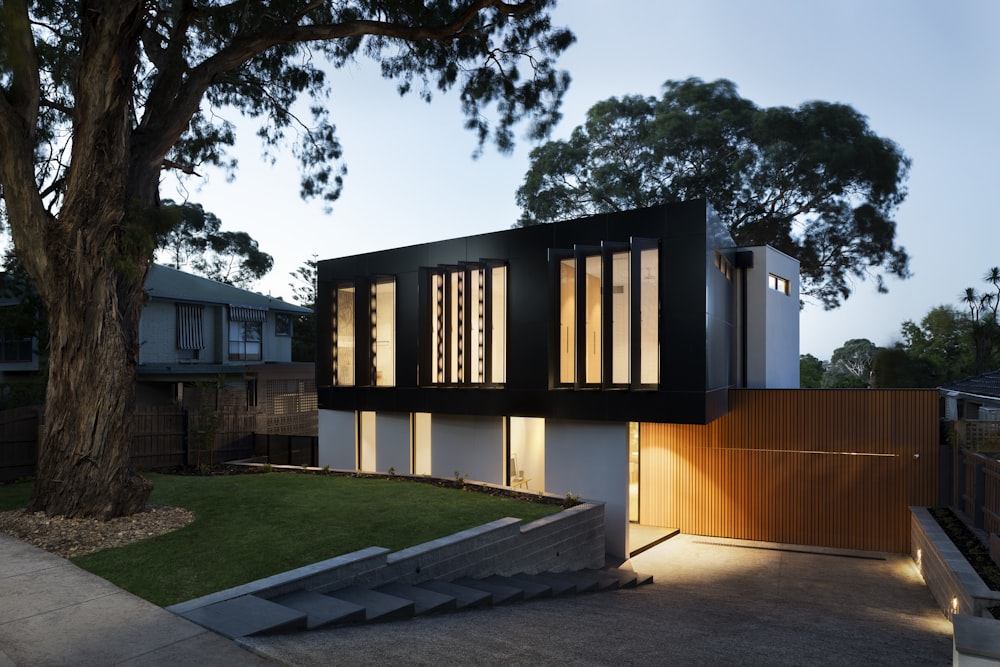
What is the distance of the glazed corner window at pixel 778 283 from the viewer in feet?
55.5

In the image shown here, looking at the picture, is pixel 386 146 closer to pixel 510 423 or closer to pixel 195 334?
pixel 195 334

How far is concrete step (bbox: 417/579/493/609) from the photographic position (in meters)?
7.66

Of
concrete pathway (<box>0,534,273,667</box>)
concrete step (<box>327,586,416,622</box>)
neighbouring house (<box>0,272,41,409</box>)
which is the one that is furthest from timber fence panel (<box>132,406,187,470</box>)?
concrete step (<box>327,586,416,622</box>)

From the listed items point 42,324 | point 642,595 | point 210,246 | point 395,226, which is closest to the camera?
point 642,595

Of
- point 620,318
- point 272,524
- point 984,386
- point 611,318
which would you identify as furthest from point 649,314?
point 984,386

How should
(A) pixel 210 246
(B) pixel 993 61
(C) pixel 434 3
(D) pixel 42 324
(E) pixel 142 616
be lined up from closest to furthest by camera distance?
(E) pixel 142 616, (C) pixel 434 3, (D) pixel 42 324, (A) pixel 210 246, (B) pixel 993 61

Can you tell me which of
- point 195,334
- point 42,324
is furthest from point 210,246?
point 42,324

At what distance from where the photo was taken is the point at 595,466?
13602 mm

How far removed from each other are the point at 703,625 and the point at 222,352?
22743 mm

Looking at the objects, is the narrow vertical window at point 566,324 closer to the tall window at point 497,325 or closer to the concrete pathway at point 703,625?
the tall window at point 497,325

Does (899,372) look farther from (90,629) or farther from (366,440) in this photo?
(90,629)

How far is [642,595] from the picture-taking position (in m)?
10.4

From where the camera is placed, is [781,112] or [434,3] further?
[781,112]

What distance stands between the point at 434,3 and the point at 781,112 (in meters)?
24.1
